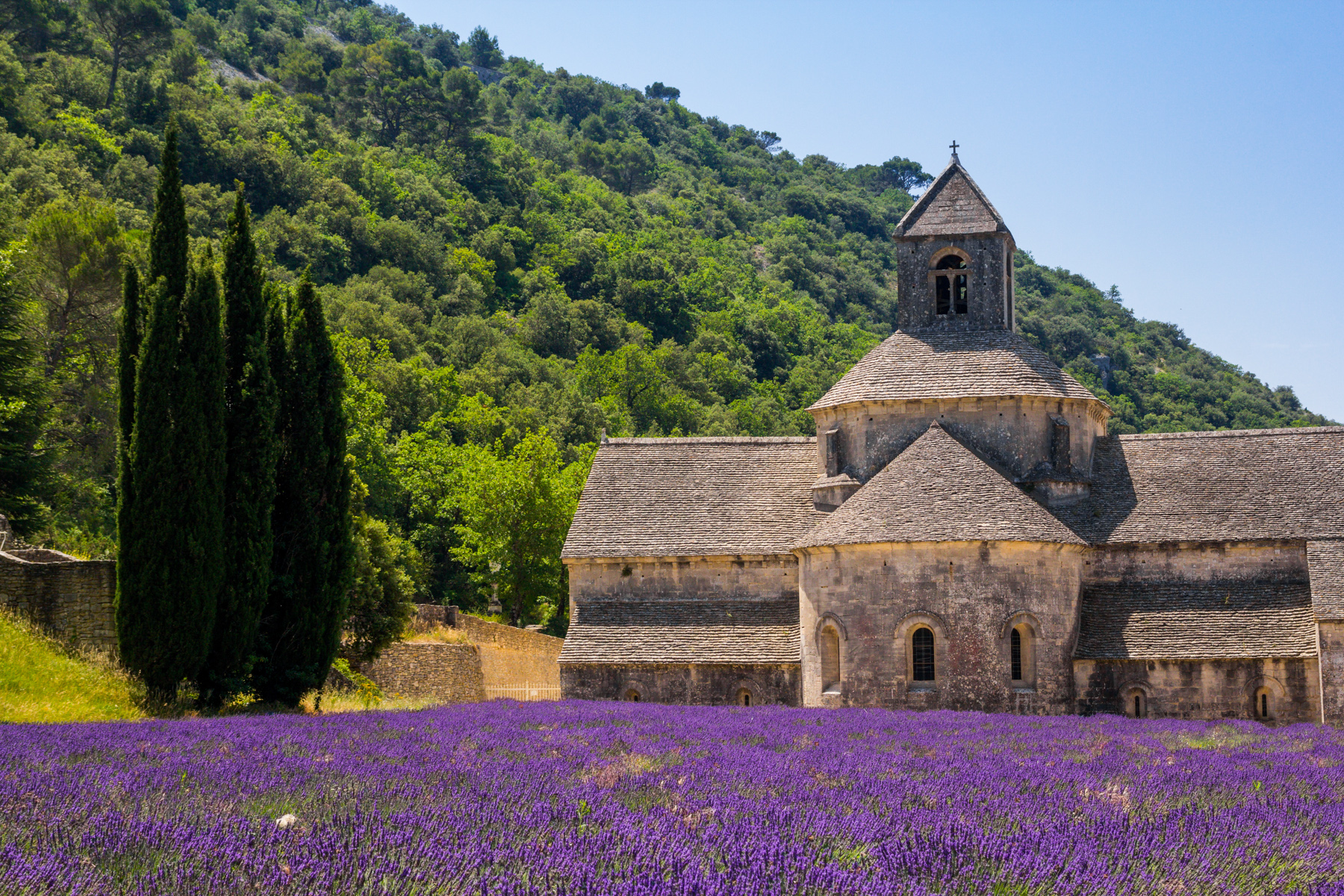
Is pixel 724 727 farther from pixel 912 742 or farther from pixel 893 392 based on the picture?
pixel 893 392

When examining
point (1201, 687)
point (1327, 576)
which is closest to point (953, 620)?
point (1201, 687)

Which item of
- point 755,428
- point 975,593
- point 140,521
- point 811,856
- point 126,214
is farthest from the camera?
point 755,428

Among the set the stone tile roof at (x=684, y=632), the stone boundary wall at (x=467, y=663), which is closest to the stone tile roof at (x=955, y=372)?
the stone tile roof at (x=684, y=632)

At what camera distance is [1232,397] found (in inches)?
4914

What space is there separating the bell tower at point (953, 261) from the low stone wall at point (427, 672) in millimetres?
17639

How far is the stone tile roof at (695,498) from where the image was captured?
122 feet

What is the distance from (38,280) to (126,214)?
102ft

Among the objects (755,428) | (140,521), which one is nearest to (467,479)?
(755,428)

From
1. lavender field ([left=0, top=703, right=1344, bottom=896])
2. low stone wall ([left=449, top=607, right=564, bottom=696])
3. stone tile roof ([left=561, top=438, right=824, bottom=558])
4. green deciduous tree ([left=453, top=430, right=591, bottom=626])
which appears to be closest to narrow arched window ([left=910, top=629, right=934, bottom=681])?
stone tile roof ([left=561, top=438, right=824, bottom=558])

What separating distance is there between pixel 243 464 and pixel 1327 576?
26.5m

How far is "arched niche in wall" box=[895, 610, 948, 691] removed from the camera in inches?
1237

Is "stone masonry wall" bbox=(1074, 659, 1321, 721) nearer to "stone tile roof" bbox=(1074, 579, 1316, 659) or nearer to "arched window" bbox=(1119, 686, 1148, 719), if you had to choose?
"arched window" bbox=(1119, 686, 1148, 719)

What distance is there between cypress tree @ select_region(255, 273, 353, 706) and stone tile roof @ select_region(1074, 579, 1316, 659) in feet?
64.0

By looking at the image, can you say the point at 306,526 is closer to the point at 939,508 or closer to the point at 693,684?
the point at 693,684
